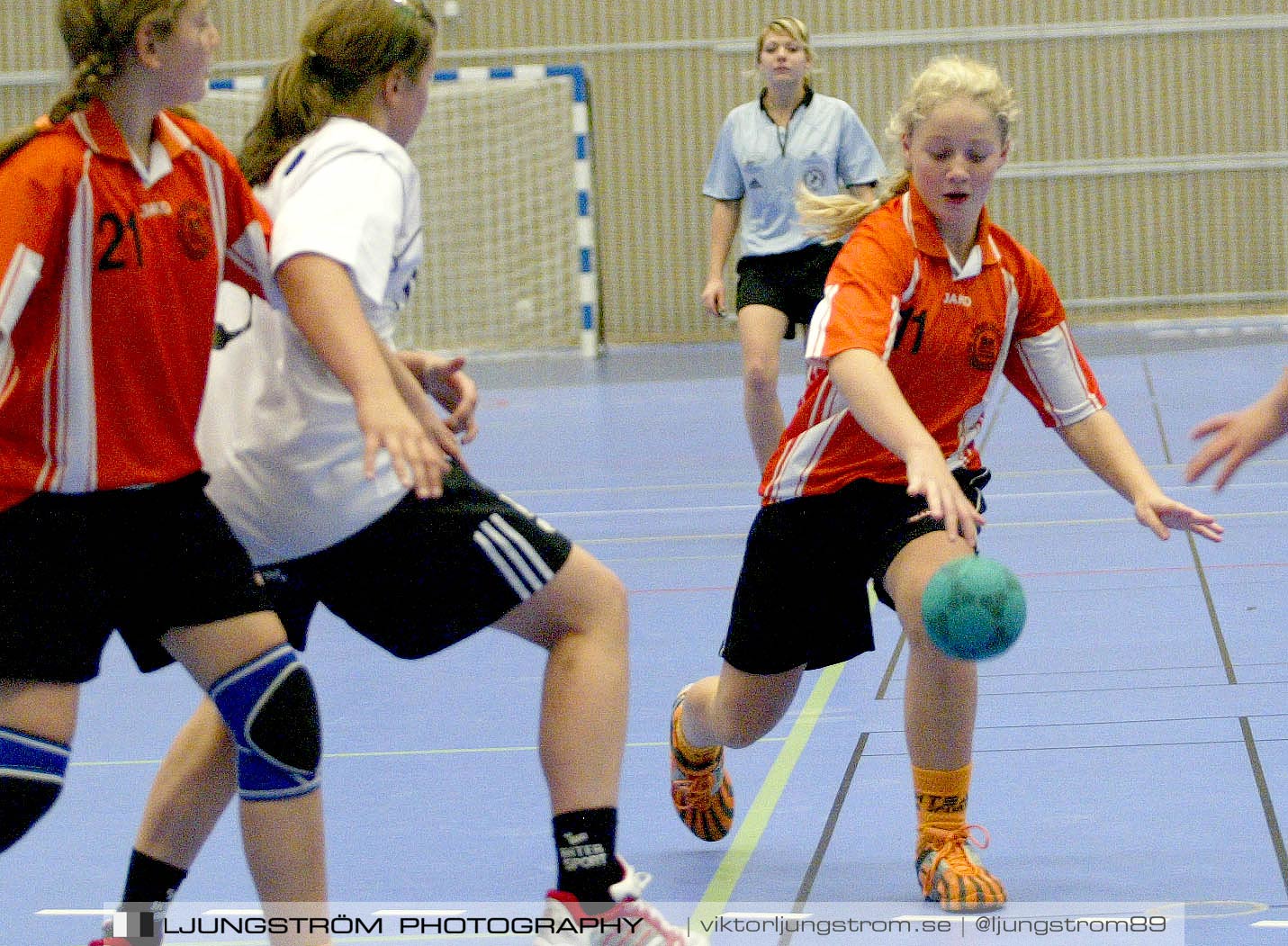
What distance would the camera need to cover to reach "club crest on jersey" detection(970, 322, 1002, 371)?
2766mm

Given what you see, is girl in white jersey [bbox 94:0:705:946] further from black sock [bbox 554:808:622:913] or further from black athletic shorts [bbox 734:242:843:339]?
black athletic shorts [bbox 734:242:843:339]

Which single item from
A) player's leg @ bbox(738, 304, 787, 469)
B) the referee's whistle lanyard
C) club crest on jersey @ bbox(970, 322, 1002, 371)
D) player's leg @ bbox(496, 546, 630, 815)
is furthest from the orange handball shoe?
the referee's whistle lanyard

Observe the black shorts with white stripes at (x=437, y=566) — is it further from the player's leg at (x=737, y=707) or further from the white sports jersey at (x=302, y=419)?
the player's leg at (x=737, y=707)

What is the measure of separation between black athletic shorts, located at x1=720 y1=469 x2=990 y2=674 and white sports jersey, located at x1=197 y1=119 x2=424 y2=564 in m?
0.78

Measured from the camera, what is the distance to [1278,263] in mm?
13391

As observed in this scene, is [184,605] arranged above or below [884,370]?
below

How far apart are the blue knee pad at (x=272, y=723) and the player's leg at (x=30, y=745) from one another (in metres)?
0.19

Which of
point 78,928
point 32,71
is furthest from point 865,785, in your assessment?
point 32,71

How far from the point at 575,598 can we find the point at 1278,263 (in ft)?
40.6

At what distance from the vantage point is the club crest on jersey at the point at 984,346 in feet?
9.07

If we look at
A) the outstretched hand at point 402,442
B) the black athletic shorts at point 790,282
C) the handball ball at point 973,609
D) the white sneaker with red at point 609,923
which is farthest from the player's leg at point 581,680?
the black athletic shorts at point 790,282

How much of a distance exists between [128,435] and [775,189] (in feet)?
15.0

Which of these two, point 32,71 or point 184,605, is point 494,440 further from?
point 32,71

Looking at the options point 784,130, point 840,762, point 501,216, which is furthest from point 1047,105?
point 840,762
